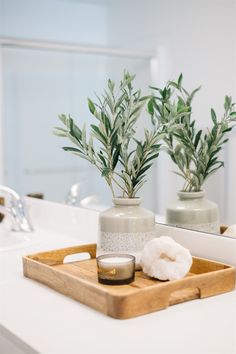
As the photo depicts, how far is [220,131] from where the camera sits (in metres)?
1.25

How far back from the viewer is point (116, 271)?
1080 mm

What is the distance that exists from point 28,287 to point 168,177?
0.48 m

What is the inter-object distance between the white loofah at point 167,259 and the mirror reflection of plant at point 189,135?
268 mm

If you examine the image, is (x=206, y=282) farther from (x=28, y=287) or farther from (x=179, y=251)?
(x=28, y=287)

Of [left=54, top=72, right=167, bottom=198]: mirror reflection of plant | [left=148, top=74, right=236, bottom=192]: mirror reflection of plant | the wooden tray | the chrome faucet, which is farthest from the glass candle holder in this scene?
the chrome faucet

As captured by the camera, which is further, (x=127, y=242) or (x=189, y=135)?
(x=189, y=135)

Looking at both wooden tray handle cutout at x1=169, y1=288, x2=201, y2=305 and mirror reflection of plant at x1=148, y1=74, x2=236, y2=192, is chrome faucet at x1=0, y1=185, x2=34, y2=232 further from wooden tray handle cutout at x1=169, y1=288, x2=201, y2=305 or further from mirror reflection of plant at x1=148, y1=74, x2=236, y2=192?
wooden tray handle cutout at x1=169, y1=288, x2=201, y2=305

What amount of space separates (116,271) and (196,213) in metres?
0.30

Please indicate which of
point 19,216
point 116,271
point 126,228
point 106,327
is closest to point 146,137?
point 126,228

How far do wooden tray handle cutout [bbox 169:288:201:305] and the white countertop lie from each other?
0.01m

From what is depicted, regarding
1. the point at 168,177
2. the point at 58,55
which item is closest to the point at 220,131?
the point at 168,177

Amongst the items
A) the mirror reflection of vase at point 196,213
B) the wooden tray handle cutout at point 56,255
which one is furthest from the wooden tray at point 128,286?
the mirror reflection of vase at point 196,213

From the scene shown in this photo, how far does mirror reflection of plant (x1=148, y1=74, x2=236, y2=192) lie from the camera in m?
1.25

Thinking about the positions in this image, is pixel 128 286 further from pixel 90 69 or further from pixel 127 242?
pixel 90 69
